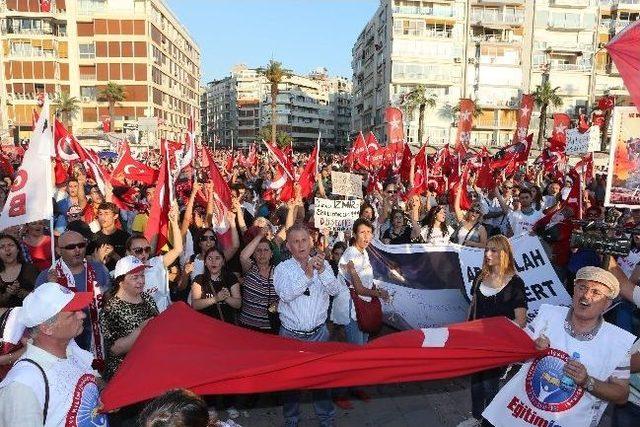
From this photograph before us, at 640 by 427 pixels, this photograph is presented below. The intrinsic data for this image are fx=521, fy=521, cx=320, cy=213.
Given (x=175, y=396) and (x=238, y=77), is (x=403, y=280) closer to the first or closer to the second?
(x=175, y=396)

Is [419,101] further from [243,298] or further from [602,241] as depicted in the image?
[602,241]

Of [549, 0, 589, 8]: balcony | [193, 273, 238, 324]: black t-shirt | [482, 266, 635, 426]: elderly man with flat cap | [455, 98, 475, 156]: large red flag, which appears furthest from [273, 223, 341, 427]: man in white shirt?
[549, 0, 589, 8]: balcony

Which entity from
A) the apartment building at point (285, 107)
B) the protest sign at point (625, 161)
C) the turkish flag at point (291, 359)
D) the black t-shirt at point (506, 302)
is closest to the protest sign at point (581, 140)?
the protest sign at point (625, 161)

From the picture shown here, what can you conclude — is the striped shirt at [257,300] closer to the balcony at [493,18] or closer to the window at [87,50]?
the balcony at [493,18]

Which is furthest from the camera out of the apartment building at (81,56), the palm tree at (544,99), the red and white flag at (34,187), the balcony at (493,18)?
the apartment building at (81,56)


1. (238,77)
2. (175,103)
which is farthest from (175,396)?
(238,77)

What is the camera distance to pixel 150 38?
208 feet

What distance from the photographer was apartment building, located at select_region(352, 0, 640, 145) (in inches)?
2327

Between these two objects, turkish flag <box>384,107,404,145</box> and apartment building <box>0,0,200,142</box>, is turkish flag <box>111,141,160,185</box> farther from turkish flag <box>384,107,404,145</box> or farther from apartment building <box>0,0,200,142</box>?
apartment building <box>0,0,200,142</box>

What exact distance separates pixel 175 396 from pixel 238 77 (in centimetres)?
14203

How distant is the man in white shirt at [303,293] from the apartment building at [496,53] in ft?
188

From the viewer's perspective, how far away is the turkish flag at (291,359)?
3.01m

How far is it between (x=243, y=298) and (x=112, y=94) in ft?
207

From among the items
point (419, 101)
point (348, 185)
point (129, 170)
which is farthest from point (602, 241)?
point (419, 101)
